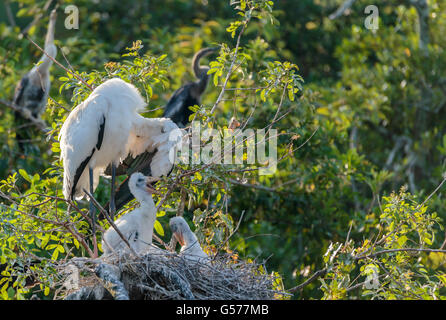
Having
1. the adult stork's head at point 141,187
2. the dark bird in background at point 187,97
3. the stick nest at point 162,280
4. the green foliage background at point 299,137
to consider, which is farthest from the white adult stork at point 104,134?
the dark bird in background at point 187,97

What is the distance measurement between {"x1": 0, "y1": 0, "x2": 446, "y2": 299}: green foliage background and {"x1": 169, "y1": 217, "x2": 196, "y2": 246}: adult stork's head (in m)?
0.11

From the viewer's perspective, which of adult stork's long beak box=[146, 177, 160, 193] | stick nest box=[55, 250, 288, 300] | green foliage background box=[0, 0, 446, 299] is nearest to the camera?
stick nest box=[55, 250, 288, 300]

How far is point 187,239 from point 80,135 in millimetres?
1027

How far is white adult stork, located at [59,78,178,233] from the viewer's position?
480 centimetres

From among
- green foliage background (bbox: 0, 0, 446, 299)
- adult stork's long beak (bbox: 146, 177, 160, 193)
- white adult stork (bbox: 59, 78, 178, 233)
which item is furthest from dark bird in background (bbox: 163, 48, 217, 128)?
adult stork's long beak (bbox: 146, 177, 160, 193)

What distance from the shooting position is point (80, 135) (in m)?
4.81

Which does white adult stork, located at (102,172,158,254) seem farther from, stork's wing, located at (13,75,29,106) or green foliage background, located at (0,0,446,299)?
stork's wing, located at (13,75,29,106)

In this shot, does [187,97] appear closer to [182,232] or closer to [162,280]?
[182,232]

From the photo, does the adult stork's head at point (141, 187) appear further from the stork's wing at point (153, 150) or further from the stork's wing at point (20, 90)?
the stork's wing at point (20, 90)

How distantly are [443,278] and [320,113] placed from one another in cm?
358

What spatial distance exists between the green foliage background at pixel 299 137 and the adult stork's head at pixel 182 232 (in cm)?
11

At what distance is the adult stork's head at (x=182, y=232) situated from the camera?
15.8 feet

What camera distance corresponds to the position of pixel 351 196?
688cm

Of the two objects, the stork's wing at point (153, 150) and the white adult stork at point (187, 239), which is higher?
the stork's wing at point (153, 150)
